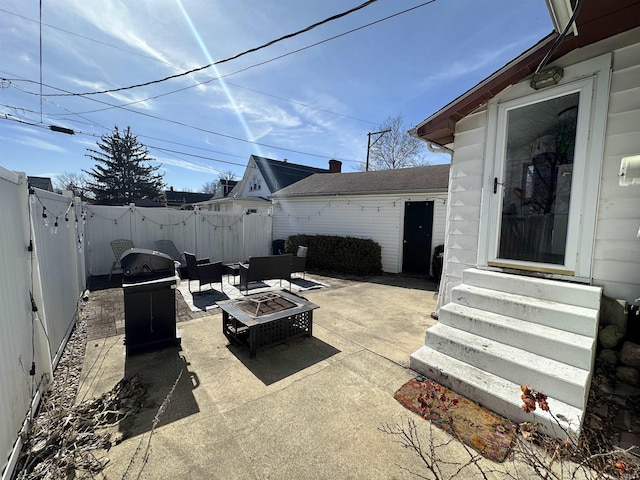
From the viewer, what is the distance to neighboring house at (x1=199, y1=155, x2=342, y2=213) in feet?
51.2

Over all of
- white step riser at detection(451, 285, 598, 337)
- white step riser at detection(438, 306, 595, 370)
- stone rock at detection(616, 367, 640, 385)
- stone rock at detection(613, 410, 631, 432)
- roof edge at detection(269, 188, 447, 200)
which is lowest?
stone rock at detection(613, 410, 631, 432)

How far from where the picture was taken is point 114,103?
9.05 m

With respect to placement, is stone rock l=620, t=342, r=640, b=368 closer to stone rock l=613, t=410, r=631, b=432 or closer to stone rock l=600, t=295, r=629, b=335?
stone rock l=600, t=295, r=629, b=335

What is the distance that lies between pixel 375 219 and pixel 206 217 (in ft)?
20.5

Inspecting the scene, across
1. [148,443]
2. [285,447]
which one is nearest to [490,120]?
[285,447]

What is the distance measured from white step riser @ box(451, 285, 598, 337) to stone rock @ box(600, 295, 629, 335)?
364mm

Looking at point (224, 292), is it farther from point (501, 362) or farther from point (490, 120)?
point (490, 120)

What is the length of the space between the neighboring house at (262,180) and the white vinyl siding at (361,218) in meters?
4.17

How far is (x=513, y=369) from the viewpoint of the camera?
2430mm

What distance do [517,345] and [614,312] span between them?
1114mm

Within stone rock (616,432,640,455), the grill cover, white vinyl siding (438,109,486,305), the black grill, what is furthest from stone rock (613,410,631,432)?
the grill cover

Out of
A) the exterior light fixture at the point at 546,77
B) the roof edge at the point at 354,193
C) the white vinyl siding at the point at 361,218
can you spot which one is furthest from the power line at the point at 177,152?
the exterior light fixture at the point at 546,77

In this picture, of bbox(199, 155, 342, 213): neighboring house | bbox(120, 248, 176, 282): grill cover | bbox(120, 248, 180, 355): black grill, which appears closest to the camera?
bbox(120, 248, 180, 355): black grill

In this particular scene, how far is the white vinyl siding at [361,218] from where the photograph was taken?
865 cm
